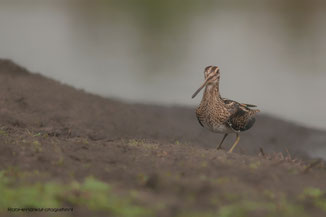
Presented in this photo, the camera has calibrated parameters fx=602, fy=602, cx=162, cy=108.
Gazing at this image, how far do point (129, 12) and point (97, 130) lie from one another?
91.8ft

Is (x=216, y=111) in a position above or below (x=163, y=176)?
above

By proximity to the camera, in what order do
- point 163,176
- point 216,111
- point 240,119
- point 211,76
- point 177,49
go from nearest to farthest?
point 163,176 < point 216,111 < point 211,76 < point 240,119 < point 177,49

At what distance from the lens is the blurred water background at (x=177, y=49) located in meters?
21.7

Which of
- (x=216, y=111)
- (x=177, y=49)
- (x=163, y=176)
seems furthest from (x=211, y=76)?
(x=177, y=49)

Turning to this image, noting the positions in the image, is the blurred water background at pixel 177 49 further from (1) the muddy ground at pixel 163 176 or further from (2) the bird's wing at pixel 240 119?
(1) the muddy ground at pixel 163 176

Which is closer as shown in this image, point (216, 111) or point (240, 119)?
point (216, 111)

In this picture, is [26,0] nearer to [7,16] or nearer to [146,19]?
[7,16]

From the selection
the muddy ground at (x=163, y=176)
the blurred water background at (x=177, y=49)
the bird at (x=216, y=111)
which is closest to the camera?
the muddy ground at (x=163, y=176)

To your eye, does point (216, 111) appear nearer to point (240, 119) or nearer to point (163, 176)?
point (240, 119)

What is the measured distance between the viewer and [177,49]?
29328mm

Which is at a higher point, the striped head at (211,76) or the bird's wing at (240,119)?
the striped head at (211,76)

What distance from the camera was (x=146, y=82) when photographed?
22.7m

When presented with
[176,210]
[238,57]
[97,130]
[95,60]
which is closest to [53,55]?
[95,60]

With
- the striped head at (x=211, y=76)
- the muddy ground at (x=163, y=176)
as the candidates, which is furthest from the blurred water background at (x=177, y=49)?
the muddy ground at (x=163, y=176)
